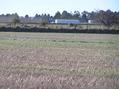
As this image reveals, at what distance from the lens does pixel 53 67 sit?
43.9ft

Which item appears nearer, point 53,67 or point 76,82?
point 76,82

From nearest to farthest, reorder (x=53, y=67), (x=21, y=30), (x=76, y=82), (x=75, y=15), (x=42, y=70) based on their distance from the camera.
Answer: (x=76, y=82), (x=42, y=70), (x=53, y=67), (x=21, y=30), (x=75, y=15)

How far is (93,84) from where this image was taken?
9609 mm

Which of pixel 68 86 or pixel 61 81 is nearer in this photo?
pixel 68 86

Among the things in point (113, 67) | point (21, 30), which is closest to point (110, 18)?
point (21, 30)

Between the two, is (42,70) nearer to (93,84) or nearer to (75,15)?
(93,84)

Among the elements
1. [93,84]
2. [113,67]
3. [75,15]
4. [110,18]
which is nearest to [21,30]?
[110,18]

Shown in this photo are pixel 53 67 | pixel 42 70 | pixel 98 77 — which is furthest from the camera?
pixel 53 67

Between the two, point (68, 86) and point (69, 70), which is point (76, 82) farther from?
point (69, 70)

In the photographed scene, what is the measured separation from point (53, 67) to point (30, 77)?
9.75 ft

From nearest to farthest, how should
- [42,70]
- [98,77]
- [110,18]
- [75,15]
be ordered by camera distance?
[98,77] < [42,70] < [110,18] < [75,15]

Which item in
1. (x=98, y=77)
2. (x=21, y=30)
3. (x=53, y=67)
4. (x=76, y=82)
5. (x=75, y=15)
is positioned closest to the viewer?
(x=76, y=82)

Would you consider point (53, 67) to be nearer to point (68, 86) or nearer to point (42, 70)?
point (42, 70)

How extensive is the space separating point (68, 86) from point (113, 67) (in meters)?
5.06
